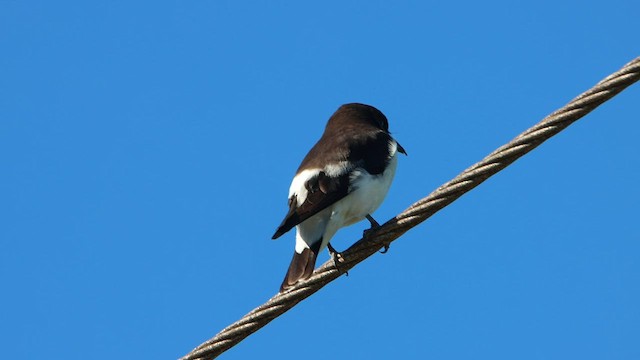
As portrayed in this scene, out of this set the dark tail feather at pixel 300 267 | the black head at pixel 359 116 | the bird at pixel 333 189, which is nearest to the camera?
A: the dark tail feather at pixel 300 267

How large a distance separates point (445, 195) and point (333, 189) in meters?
2.06

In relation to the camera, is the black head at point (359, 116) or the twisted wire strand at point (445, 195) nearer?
the twisted wire strand at point (445, 195)

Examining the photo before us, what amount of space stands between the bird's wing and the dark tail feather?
31 centimetres

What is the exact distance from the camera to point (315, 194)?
6.83 meters

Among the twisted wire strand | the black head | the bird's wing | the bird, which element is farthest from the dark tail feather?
the black head

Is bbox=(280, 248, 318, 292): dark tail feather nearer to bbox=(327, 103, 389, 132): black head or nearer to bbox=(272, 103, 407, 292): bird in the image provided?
bbox=(272, 103, 407, 292): bird

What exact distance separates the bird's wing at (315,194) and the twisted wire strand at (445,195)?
957mm

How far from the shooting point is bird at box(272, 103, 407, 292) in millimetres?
6660

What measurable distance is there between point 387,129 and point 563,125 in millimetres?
4813

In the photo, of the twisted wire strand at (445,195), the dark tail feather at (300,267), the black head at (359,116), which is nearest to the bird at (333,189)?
the dark tail feather at (300,267)

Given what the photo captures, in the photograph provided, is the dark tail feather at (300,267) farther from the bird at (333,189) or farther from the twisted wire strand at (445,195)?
the twisted wire strand at (445,195)

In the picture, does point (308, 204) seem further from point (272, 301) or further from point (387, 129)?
point (387, 129)

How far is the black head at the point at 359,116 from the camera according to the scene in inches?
342

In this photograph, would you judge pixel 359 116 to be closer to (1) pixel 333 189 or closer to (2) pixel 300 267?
(1) pixel 333 189
